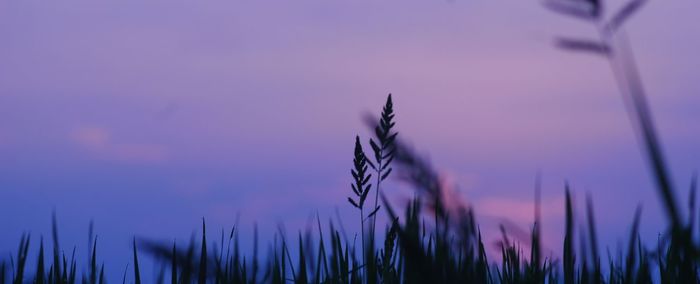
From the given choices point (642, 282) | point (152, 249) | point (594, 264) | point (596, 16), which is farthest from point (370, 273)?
point (596, 16)

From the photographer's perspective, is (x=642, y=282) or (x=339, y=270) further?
(x=339, y=270)

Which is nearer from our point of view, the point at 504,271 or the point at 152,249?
the point at 152,249

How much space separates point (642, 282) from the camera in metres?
2.04

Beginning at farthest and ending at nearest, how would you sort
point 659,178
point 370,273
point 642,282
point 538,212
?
point 370,273 → point 642,282 → point 538,212 → point 659,178

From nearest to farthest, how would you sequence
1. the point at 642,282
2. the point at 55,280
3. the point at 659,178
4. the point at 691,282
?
1. the point at 659,178
2. the point at 691,282
3. the point at 642,282
4. the point at 55,280

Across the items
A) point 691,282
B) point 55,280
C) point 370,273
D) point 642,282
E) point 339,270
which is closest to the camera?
point 691,282

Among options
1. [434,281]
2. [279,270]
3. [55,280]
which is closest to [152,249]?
[434,281]

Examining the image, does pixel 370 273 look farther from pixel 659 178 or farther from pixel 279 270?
pixel 659 178

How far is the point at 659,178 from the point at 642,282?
1.37 metres

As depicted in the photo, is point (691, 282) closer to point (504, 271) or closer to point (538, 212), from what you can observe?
point (538, 212)

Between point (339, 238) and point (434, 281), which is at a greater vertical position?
point (339, 238)

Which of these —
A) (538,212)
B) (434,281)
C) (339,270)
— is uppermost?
(339,270)

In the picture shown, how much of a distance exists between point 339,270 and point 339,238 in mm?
119

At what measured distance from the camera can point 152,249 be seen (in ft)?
3.63
